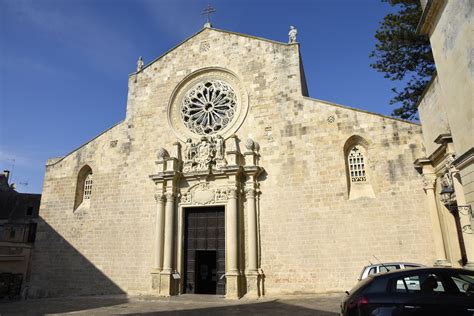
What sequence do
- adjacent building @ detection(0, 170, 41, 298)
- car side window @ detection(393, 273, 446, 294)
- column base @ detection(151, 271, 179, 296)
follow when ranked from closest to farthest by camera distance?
car side window @ detection(393, 273, 446, 294) < column base @ detection(151, 271, 179, 296) < adjacent building @ detection(0, 170, 41, 298)

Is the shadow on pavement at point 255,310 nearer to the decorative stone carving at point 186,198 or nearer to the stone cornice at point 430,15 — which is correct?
the decorative stone carving at point 186,198

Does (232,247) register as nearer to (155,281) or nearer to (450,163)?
(155,281)

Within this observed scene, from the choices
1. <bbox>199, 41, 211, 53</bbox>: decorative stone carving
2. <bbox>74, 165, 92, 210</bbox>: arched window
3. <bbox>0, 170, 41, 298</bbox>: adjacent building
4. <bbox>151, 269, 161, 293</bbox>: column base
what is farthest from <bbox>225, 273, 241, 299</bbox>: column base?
<bbox>0, 170, 41, 298</bbox>: adjacent building

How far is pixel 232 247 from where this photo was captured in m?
12.5

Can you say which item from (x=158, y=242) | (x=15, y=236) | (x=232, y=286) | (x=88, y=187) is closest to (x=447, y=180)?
(x=232, y=286)

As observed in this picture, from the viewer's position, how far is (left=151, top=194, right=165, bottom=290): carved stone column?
13.2m

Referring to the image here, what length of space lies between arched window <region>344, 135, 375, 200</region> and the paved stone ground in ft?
11.7

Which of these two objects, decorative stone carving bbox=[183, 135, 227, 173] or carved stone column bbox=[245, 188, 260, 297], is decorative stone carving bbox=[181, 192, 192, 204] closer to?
decorative stone carving bbox=[183, 135, 227, 173]

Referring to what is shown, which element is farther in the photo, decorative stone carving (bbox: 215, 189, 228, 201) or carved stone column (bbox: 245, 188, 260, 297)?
decorative stone carving (bbox: 215, 189, 228, 201)

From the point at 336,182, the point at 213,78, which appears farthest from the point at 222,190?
the point at 213,78

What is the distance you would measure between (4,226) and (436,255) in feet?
91.8

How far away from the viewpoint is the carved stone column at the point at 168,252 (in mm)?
12938

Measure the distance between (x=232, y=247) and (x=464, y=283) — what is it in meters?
8.78

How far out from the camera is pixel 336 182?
12.5 meters
